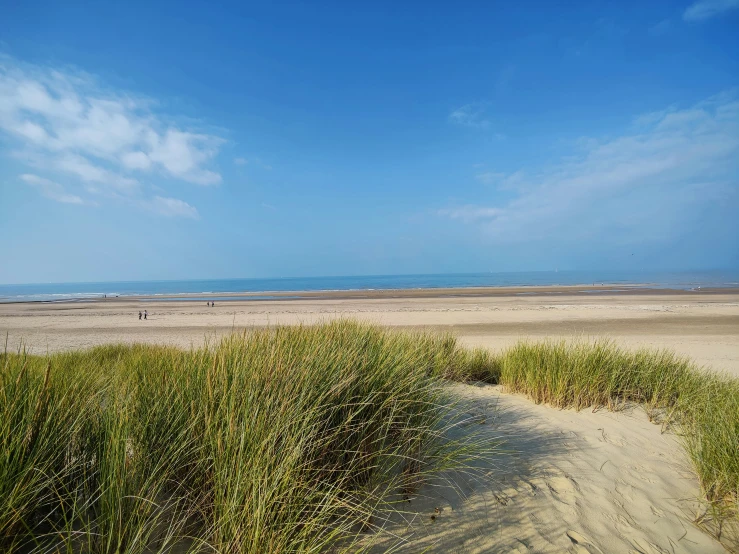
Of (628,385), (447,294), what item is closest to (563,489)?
(628,385)

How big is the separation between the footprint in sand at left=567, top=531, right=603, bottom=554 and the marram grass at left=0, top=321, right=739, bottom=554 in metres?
0.91

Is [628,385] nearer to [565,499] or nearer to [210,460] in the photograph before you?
[565,499]

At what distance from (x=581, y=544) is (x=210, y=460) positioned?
104 inches

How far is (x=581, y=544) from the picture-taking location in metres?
2.49

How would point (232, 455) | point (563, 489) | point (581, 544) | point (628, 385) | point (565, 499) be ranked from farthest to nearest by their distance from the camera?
point (628, 385)
point (563, 489)
point (565, 499)
point (581, 544)
point (232, 455)

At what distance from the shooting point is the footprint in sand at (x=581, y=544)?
2.43m

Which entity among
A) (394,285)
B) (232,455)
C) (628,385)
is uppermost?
(232,455)

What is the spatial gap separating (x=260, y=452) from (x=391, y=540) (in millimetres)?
1081

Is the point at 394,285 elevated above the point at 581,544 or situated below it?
below

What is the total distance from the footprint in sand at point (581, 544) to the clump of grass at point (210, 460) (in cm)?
92

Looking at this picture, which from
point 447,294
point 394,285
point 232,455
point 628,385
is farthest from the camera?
point 394,285

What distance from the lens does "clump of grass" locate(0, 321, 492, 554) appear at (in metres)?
1.80

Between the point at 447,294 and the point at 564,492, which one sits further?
the point at 447,294

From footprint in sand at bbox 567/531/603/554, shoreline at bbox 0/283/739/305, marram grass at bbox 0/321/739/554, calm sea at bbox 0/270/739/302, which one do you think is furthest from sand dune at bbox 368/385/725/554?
calm sea at bbox 0/270/739/302
